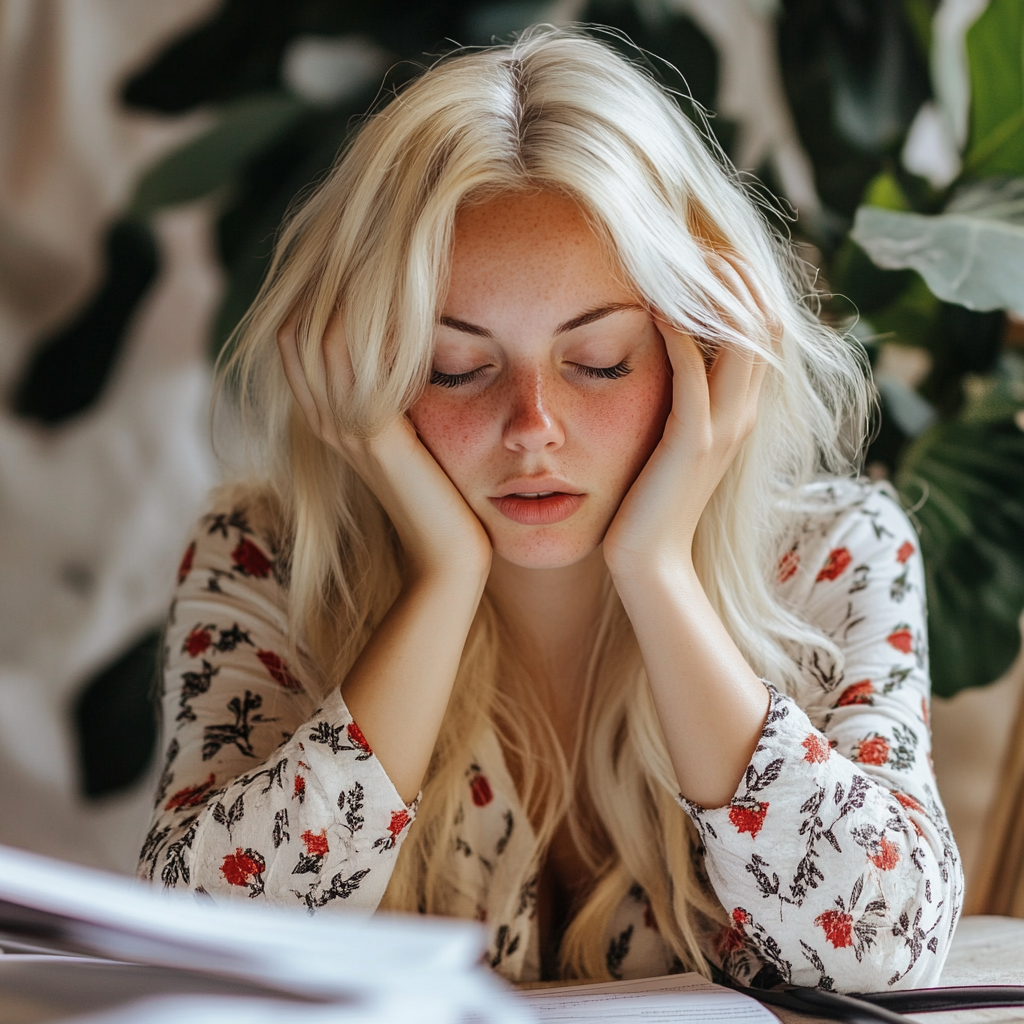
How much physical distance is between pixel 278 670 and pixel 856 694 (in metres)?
0.55

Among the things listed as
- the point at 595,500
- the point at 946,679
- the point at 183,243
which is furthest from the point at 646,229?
the point at 183,243

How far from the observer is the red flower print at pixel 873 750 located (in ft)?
2.91

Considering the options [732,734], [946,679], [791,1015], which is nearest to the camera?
[791,1015]

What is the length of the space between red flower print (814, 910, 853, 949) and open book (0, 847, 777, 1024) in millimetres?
408

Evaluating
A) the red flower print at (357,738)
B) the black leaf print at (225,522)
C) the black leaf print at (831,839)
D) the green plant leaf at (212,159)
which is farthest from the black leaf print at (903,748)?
the green plant leaf at (212,159)

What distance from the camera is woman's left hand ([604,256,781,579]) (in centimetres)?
88

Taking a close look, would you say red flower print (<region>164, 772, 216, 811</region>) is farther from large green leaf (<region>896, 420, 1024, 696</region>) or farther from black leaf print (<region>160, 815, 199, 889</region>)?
large green leaf (<region>896, 420, 1024, 696</region>)

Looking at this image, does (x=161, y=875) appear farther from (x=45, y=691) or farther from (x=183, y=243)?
(x=183, y=243)

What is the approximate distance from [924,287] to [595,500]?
2.42 feet

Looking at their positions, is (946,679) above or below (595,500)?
below

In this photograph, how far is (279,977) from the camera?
45 cm

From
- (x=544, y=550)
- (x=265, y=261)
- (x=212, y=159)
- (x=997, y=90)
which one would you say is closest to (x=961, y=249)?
(x=997, y=90)

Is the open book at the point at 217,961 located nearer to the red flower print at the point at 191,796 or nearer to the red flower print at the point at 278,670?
the red flower print at the point at 191,796

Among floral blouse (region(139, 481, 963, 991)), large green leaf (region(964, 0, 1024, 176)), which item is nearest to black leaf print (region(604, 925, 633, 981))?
floral blouse (region(139, 481, 963, 991))
